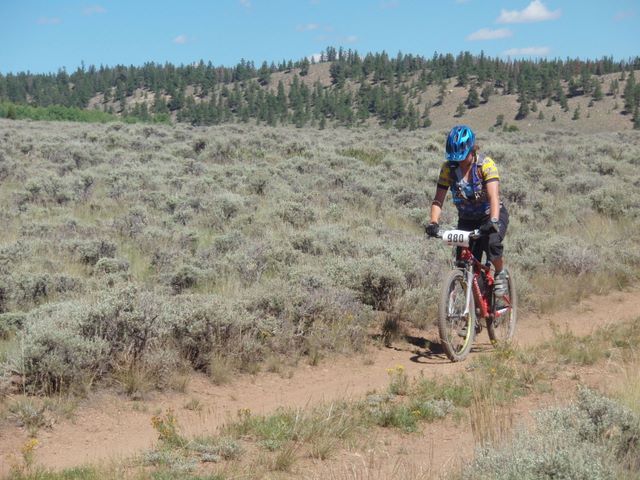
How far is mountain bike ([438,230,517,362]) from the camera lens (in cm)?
644

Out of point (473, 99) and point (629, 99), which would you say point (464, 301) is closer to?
point (629, 99)

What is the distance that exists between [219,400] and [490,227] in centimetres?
287

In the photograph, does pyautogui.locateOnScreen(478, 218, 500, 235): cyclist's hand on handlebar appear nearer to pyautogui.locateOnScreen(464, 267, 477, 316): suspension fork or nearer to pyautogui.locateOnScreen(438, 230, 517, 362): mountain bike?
pyautogui.locateOnScreen(438, 230, 517, 362): mountain bike

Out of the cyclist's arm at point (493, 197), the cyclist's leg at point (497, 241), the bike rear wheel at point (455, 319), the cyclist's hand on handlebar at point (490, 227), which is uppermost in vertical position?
the cyclist's arm at point (493, 197)

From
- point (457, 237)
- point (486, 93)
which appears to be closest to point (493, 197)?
point (457, 237)

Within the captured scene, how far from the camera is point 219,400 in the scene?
18.5 ft

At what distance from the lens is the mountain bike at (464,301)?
6441 mm

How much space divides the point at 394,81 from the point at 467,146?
122815mm

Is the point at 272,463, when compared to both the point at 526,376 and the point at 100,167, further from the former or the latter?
the point at 100,167

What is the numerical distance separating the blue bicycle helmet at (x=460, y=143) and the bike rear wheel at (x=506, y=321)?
1712 millimetres

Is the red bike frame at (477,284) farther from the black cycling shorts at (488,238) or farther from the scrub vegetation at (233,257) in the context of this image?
the scrub vegetation at (233,257)

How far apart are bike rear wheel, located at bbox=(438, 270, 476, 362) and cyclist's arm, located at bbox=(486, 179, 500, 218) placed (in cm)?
71

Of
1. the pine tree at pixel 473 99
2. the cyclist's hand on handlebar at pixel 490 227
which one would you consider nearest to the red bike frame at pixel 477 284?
the cyclist's hand on handlebar at pixel 490 227

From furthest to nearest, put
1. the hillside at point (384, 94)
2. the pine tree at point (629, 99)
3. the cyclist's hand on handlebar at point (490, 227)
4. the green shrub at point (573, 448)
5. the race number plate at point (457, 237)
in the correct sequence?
the hillside at point (384, 94), the pine tree at point (629, 99), the race number plate at point (457, 237), the cyclist's hand on handlebar at point (490, 227), the green shrub at point (573, 448)
